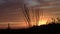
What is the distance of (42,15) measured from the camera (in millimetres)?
1103

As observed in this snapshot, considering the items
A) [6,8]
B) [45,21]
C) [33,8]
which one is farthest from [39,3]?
[6,8]

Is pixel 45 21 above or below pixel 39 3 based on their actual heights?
below

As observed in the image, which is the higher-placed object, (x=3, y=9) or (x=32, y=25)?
(x=3, y=9)

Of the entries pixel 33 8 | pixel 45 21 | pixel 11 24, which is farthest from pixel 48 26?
pixel 11 24

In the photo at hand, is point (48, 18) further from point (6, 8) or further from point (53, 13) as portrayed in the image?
point (6, 8)

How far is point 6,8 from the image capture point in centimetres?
108

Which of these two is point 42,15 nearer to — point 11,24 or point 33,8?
point 33,8

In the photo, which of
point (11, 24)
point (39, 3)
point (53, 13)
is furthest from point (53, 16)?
point (11, 24)

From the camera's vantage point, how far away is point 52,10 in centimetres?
106

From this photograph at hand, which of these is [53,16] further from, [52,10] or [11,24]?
[11,24]

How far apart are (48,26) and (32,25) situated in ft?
0.50

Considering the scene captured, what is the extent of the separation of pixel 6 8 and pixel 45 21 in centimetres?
35

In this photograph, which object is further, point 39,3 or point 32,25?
point 32,25

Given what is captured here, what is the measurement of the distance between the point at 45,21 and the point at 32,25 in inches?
4.8
